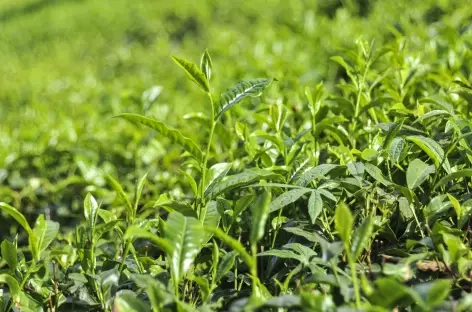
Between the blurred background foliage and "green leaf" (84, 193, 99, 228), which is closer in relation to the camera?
"green leaf" (84, 193, 99, 228)

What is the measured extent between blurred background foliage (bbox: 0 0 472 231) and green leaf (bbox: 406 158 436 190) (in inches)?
28.7

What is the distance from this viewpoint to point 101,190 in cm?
292

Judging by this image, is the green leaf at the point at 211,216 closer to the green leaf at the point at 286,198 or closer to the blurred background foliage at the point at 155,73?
the green leaf at the point at 286,198

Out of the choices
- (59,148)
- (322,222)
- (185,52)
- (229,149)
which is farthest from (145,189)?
(185,52)

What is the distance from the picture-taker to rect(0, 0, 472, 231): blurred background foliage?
3.23 meters

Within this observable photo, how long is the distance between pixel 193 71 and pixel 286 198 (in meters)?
0.42

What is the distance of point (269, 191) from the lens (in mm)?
1544

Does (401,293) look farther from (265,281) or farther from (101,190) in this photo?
(101,190)

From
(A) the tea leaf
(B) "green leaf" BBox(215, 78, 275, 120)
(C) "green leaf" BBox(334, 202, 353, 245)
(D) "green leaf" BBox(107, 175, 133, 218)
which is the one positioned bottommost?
(A) the tea leaf

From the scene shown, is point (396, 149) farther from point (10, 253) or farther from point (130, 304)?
point (10, 253)

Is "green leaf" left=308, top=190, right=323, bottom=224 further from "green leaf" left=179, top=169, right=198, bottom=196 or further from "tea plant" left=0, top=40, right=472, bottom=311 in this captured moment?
A: "green leaf" left=179, top=169, right=198, bottom=196

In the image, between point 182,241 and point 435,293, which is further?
point 182,241

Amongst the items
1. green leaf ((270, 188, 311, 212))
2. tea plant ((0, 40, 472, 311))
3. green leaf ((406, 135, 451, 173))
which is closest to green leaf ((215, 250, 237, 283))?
tea plant ((0, 40, 472, 311))

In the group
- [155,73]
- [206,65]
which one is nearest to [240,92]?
[206,65]
